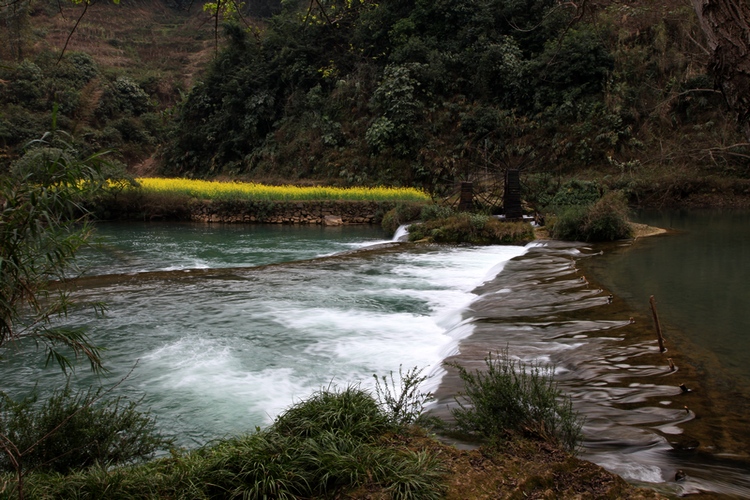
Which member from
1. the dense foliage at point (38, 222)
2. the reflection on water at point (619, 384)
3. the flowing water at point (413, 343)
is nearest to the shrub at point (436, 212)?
the flowing water at point (413, 343)

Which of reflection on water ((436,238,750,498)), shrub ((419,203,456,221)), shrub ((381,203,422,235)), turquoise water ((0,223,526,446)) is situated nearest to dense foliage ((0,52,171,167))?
shrub ((381,203,422,235))

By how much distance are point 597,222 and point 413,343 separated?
865cm

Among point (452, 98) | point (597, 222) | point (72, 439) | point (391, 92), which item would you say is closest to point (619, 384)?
point (72, 439)

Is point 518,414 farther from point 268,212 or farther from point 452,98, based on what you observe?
point 452,98

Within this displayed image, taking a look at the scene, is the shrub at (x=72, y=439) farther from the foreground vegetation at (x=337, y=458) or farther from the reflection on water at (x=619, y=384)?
the reflection on water at (x=619, y=384)

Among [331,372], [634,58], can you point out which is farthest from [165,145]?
[331,372]

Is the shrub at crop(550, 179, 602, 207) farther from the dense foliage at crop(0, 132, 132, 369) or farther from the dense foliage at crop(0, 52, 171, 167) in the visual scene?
the dense foliage at crop(0, 52, 171, 167)

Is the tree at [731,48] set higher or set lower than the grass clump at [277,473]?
higher

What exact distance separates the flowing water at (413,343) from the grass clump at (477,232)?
207cm

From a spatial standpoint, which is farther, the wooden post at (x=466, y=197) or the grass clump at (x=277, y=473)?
the wooden post at (x=466, y=197)

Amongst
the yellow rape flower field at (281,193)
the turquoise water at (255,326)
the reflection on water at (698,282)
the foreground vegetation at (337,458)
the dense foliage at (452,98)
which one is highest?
the dense foliage at (452,98)

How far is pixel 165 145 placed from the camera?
34.1 meters

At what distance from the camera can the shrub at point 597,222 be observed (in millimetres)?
13488

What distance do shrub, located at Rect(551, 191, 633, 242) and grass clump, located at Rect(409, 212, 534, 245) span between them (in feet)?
3.21
